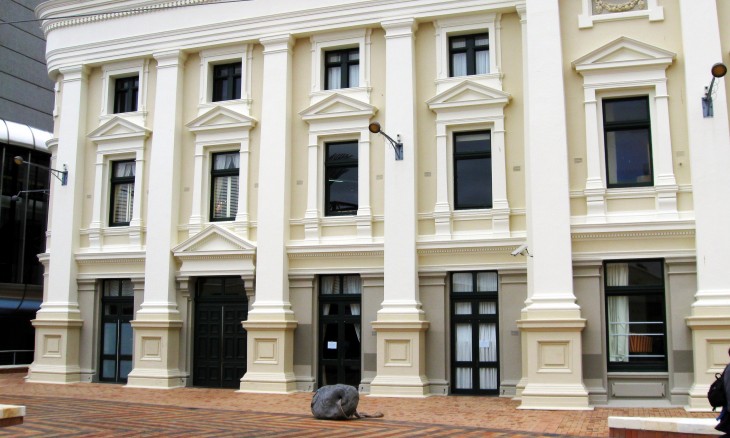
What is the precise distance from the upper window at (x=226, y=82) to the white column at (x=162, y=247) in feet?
3.18

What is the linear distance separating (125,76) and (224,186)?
4.80m

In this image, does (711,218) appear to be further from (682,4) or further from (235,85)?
(235,85)

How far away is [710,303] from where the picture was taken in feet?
53.7

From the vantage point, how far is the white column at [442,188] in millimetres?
19578

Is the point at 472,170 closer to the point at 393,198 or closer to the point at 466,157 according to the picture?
the point at 466,157

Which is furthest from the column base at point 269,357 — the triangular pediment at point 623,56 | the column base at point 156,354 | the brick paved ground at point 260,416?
the triangular pediment at point 623,56

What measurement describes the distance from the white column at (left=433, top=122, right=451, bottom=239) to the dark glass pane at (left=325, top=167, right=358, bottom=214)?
227 cm

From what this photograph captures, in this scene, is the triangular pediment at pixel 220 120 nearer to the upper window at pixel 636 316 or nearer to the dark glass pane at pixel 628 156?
the dark glass pane at pixel 628 156

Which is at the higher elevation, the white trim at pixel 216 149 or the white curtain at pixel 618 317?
the white trim at pixel 216 149

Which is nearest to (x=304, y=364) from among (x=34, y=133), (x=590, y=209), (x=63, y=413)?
(x=63, y=413)

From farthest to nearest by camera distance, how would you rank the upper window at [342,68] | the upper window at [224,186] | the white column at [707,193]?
the upper window at [224,186]
the upper window at [342,68]
the white column at [707,193]

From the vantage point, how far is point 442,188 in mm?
19750

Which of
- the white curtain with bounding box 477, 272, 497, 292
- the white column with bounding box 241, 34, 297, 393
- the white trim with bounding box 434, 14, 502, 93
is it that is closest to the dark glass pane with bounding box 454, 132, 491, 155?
the white trim with bounding box 434, 14, 502, 93

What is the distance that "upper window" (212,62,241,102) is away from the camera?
73.8ft
